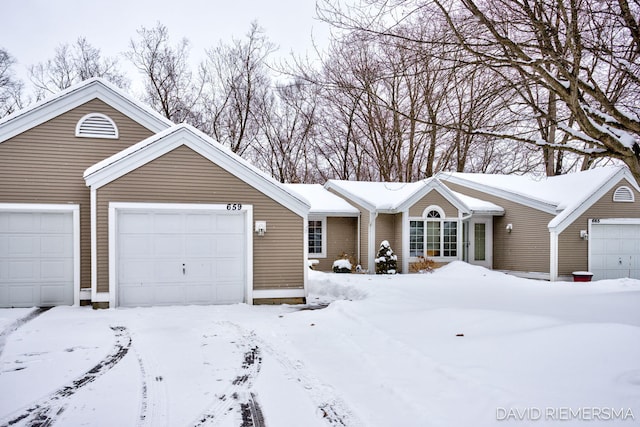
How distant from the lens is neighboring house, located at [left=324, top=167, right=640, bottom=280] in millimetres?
16172

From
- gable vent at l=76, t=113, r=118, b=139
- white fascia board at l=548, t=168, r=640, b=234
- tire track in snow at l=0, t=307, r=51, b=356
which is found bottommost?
tire track in snow at l=0, t=307, r=51, b=356

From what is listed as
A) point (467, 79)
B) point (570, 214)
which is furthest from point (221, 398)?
point (570, 214)

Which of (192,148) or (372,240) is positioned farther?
(372,240)

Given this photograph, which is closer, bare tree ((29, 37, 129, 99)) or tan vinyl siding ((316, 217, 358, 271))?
tan vinyl siding ((316, 217, 358, 271))

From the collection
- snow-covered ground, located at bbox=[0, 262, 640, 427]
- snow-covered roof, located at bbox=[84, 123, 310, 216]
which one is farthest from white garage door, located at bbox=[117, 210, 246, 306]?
snow-covered ground, located at bbox=[0, 262, 640, 427]

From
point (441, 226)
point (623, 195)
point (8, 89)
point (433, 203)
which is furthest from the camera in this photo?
point (8, 89)

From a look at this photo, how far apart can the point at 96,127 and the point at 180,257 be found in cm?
399

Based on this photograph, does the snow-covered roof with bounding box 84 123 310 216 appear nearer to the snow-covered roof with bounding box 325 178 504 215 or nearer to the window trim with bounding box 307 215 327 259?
the snow-covered roof with bounding box 325 178 504 215

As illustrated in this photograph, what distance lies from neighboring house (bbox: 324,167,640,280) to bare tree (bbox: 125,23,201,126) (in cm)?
1276

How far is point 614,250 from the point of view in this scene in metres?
16.4

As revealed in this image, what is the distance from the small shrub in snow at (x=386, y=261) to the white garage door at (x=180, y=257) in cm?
719

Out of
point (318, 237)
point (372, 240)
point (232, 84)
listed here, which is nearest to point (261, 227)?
point (372, 240)

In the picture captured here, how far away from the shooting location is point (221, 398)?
4836 millimetres

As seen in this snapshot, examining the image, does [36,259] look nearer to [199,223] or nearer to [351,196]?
[199,223]
